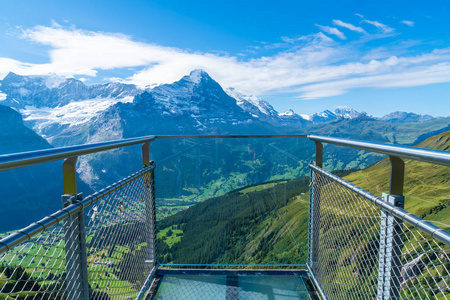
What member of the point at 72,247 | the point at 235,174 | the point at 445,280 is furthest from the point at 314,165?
→ the point at 235,174

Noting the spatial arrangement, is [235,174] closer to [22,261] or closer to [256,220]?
[256,220]

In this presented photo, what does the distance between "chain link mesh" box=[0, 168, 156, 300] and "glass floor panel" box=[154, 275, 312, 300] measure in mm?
348

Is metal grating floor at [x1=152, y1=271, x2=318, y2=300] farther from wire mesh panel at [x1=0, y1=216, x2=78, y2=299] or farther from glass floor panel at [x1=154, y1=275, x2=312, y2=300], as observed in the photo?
wire mesh panel at [x1=0, y1=216, x2=78, y2=299]

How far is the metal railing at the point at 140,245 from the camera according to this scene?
1.06 metres

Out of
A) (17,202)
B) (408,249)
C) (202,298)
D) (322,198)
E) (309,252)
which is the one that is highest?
(408,249)

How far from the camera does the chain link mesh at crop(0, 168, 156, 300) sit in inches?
43.0

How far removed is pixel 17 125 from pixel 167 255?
185 m

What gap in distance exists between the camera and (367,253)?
190 cm

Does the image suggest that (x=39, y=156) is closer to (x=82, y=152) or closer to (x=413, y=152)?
(x=82, y=152)

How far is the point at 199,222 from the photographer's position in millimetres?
4840

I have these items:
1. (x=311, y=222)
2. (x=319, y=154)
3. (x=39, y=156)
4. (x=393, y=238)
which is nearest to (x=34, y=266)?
(x=39, y=156)

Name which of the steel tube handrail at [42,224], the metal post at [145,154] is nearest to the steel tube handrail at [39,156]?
the steel tube handrail at [42,224]

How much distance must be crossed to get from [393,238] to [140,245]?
2.34 m

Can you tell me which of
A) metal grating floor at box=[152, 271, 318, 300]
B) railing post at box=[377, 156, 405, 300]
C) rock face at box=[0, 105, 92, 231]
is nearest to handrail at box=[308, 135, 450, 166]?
railing post at box=[377, 156, 405, 300]
